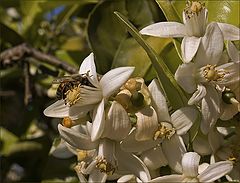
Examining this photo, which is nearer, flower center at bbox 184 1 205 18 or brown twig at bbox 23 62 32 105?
flower center at bbox 184 1 205 18

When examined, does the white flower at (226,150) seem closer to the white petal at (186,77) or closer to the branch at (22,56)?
the white petal at (186,77)

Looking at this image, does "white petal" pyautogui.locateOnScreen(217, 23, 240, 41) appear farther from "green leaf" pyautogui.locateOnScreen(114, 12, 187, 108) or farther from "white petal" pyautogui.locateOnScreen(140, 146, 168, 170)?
"white petal" pyautogui.locateOnScreen(140, 146, 168, 170)

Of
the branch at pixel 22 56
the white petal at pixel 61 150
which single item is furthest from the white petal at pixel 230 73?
the branch at pixel 22 56

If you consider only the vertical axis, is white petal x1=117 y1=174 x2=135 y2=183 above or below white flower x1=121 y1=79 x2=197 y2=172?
below

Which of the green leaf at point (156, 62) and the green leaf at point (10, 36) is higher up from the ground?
the green leaf at point (156, 62)

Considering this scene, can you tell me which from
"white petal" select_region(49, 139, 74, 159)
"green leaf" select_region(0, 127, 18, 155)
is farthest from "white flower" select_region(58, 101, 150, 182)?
"green leaf" select_region(0, 127, 18, 155)

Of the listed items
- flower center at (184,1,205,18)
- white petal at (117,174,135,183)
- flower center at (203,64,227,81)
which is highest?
flower center at (184,1,205,18)

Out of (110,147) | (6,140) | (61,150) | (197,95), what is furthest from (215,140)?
(6,140)
